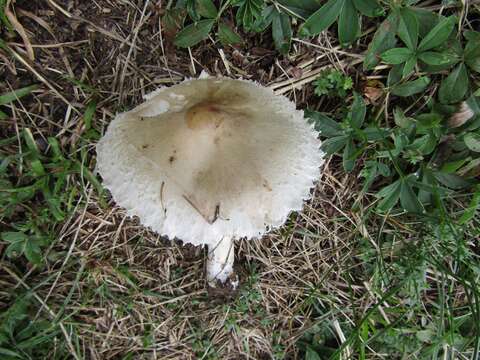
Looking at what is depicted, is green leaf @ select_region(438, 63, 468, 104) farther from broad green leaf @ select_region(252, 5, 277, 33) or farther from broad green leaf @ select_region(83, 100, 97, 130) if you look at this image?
broad green leaf @ select_region(83, 100, 97, 130)

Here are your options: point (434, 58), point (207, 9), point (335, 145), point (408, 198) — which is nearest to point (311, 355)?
point (408, 198)

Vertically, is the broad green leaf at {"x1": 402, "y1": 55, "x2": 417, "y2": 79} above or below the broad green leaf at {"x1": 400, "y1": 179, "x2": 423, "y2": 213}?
above

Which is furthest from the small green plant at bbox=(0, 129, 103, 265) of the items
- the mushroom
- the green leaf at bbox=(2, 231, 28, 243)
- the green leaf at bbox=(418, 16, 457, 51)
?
the green leaf at bbox=(418, 16, 457, 51)

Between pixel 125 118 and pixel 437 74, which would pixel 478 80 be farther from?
pixel 125 118

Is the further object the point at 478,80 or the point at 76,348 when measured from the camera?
the point at 76,348

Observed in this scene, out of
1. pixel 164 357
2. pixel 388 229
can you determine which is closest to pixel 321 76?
pixel 388 229

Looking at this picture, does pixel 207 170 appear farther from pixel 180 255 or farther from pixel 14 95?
pixel 14 95
